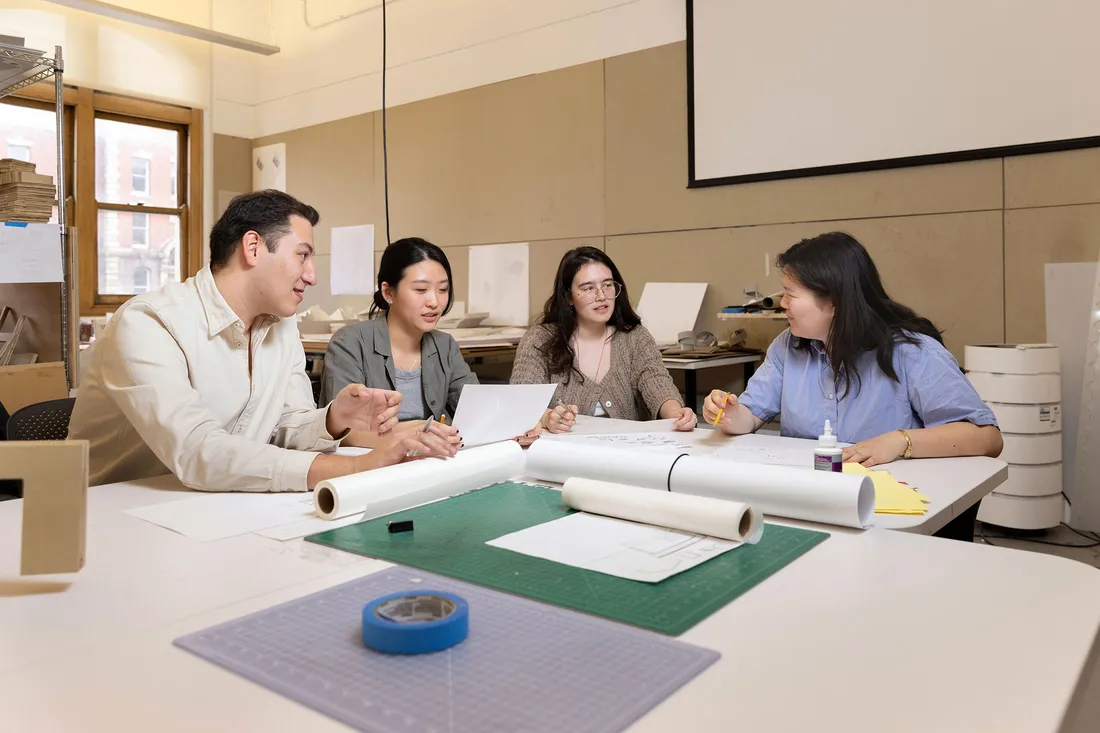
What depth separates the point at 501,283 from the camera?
5.02m

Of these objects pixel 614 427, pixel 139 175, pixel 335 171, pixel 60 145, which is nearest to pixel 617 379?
pixel 614 427

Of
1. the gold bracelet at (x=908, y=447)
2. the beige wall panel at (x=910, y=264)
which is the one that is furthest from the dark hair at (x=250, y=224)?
the beige wall panel at (x=910, y=264)

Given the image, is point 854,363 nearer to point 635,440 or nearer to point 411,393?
point 635,440

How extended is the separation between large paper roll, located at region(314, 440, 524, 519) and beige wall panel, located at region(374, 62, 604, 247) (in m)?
3.22

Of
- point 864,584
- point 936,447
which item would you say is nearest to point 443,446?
point 864,584

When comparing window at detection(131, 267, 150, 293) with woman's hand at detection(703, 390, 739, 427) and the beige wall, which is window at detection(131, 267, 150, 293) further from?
woman's hand at detection(703, 390, 739, 427)

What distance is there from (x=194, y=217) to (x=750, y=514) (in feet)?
19.6

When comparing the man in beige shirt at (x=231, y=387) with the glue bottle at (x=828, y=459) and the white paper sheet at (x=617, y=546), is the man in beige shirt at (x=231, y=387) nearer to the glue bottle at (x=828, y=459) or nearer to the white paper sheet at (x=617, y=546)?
the white paper sheet at (x=617, y=546)

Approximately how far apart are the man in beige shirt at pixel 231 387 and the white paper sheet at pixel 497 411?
17 centimetres

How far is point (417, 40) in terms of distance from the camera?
17.8 feet

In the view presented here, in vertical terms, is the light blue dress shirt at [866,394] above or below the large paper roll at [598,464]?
above

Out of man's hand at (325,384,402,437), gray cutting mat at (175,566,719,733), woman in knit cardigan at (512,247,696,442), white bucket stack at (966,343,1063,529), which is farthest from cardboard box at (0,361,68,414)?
white bucket stack at (966,343,1063,529)

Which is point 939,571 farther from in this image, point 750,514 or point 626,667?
point 626,667

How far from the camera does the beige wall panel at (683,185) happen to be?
11.4 ft
